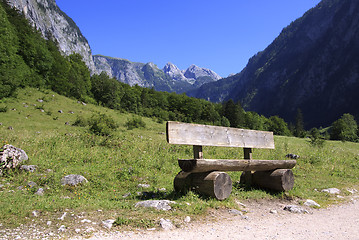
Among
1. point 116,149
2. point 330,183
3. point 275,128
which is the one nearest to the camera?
point 330,183

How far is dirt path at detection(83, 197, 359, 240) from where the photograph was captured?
4.20 meters

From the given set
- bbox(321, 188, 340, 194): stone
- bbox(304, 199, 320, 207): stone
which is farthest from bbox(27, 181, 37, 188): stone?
bbox(321, 188, 340, 194): stone

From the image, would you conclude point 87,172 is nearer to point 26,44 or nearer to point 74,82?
point 26,44

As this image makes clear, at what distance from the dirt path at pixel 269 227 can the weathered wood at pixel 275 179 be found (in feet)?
4.88

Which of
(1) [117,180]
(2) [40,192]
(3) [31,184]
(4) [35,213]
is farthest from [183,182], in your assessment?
(3) [31,184]

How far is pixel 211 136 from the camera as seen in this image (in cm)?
684

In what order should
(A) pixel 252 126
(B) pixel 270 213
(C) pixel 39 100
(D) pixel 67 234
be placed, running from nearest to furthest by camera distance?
(D) pixel 67 234, (B) pixel 270 213, (C) pixel 39 100, (A) pixel 252 126

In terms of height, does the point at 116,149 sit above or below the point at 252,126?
below

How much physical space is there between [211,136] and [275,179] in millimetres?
3442

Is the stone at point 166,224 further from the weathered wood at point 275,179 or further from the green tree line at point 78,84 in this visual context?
the green tree line at point 78,84

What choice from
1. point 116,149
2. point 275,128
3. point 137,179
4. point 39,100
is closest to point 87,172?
point 137,179

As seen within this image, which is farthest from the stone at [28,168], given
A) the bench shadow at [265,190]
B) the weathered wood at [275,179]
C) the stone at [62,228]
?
the weathered wood at [275,179]

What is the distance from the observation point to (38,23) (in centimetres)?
15800

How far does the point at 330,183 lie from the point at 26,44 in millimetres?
54963
